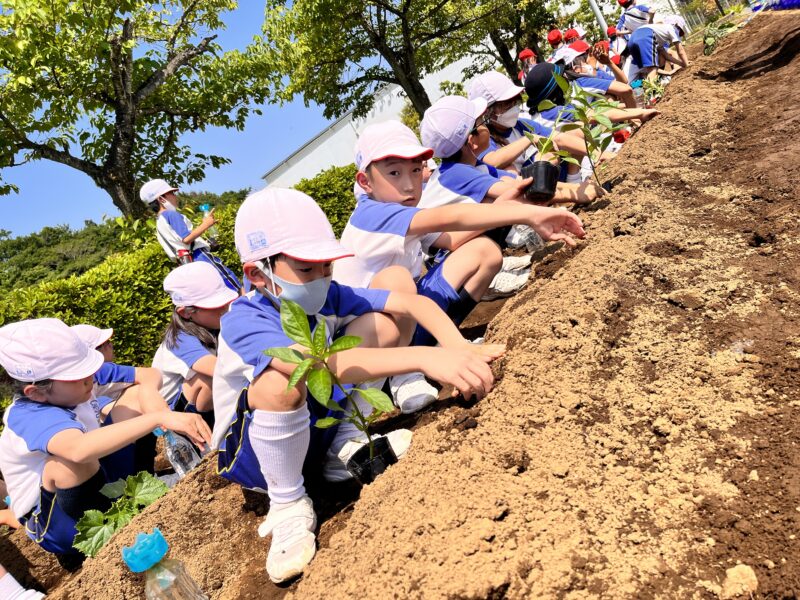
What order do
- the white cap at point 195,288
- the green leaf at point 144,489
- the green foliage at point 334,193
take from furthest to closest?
the green foliage at point 334,193 → the white cap at point 195,288 → the green leaf at point 144,489

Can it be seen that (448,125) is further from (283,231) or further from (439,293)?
(283,231)

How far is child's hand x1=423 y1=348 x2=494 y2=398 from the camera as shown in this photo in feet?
5.88

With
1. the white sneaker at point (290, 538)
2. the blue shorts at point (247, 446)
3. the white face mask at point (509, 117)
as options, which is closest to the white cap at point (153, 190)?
the white face mask at point (509, 117)

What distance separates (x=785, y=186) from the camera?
2.60m

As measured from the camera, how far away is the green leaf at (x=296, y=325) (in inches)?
68.1

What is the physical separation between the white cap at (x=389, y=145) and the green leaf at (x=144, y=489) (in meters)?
2.00

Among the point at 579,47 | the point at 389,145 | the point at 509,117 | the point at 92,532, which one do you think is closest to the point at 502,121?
the point at 509,117

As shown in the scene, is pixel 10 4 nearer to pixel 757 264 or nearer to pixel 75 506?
pixel 75 506

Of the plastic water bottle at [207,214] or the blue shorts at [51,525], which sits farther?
the plastic water bottle at [207,214]

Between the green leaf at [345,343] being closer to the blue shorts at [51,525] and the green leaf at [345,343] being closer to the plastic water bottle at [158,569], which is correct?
the plastic water bottle at [158,569]

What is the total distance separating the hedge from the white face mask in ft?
14.4

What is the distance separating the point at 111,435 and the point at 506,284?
2432mm

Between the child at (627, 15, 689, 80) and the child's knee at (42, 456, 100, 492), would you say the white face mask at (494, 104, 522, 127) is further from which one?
the child at (627, 15, 689, 80)

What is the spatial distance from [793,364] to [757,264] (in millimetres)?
696
